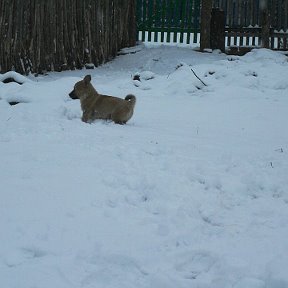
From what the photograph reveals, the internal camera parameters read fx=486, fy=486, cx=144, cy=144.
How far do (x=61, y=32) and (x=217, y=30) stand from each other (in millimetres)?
5043

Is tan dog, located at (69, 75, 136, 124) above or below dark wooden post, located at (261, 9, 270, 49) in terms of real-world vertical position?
below

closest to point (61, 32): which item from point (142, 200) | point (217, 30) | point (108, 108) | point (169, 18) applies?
point (169, 18)

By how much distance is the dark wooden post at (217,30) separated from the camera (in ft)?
48.8

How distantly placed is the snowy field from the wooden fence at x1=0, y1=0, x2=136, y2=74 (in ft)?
12.0

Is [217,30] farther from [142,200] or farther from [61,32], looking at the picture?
[142,200]

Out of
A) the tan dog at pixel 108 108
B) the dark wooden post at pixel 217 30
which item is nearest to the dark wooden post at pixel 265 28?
the dark wooden post at pixel 217 30

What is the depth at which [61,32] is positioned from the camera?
12.6m

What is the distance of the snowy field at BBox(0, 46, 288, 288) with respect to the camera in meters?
3.08

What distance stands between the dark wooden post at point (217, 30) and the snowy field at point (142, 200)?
23.8 feet

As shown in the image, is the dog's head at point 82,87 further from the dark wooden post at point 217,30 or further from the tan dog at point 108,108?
the dark wooden post at point 217,30

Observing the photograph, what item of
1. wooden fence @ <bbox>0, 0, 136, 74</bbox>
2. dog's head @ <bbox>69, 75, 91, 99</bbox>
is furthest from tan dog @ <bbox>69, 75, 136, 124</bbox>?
wooden fence @ <bbox>0, 0, 136, 74</bbox>

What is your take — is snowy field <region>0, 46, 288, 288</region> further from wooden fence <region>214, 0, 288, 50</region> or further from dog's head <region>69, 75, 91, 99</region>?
wooden fence <region>214, 0, 288, 50</region>

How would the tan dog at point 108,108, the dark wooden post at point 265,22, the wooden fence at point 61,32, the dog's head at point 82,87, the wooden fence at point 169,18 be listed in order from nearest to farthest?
the tan dog at point 108,108 < the dog's head at point 82,87 < the wooden fence at point 61,32 < the dark wooden post at point 265,22 < the wooden fence at point 169,18

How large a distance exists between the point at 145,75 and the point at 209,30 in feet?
13.3
